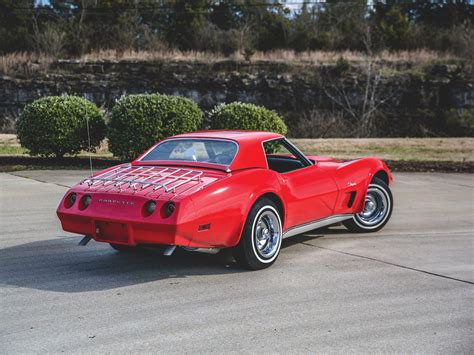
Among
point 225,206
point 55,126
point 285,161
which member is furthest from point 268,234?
point 55,126

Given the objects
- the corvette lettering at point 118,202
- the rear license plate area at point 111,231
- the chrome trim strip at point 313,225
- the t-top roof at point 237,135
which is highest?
the t-top roof at point 237,135

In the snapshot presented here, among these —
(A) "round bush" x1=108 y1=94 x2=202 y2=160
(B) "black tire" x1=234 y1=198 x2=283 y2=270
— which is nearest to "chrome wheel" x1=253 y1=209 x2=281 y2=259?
A: (B) "black tire" x1=234 y1=198 x2=283 y2=270

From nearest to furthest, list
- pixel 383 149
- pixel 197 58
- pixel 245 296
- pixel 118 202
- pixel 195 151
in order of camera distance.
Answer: pixel 245 296 < pixel 118 202 < pixel 195 151 < pixel 383 149 < pixel 197 58

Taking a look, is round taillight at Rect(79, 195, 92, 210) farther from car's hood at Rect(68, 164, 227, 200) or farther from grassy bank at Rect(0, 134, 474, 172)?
grassy bank at Rect(0, 134, 474, 172)

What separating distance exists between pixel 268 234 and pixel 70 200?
1.91m

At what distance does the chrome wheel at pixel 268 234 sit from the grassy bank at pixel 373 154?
30.2ft

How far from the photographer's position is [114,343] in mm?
4148

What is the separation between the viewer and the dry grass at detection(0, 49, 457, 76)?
3191 centimetres

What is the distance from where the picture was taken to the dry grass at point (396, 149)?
18.0 meters

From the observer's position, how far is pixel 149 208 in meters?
5.45

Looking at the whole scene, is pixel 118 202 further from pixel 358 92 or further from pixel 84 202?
pixel 358 92

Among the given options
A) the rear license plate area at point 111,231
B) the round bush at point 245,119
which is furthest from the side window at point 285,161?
the round bush at point 245,119

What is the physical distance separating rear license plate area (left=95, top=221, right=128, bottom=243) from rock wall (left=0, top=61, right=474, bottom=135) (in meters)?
25.0

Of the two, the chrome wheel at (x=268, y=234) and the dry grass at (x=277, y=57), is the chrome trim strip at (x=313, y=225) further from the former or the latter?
the dry grass at (x=277, y=57)
